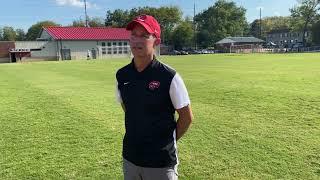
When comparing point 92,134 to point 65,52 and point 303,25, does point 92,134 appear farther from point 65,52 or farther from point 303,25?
point 303,25

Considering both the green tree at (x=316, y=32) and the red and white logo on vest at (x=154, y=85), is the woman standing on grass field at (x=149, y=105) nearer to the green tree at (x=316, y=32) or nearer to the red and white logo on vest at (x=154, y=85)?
the red and white logo on vest at (x=154, y=85)

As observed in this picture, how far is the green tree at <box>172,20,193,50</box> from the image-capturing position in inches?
4978

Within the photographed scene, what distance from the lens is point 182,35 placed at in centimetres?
12681

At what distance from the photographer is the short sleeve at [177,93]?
11.5 feet

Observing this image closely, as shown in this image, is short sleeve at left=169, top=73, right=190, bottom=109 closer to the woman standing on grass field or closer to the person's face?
the woman standing on grass field

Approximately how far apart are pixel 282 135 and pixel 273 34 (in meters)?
182

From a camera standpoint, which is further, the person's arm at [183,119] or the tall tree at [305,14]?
the tall tree at [305,14]

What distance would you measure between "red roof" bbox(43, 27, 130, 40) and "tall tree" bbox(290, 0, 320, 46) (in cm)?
5821

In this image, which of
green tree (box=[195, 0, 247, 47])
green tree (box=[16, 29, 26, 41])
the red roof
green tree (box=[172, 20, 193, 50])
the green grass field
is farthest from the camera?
green tree (box=[16, 29, 26, 41])

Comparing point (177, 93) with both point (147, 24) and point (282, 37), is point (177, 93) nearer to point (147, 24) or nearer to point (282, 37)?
point (147, 24)

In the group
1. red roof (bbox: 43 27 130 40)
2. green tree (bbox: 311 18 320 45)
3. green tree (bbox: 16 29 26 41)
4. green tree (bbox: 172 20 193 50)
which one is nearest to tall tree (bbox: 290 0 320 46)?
green tree (bbox: 311 18 320 45)

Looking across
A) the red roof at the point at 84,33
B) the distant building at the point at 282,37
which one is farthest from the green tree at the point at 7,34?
the distant building at the point at 282,37

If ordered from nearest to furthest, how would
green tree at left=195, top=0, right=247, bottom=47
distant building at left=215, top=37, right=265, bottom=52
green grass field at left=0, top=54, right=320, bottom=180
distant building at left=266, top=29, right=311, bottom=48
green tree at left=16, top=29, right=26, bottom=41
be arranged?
1. green grass field at left=0, top=54, right=320, bottom=180
2. distant building at left=215, top=37, right=265, bottom=52
3. green tree at left=195, top=0, right=247, bottom=47
4. green tree at left=16, top=29, right=26, bottom=41
5. distant building at left=266, top=29, right=311, bottom=48

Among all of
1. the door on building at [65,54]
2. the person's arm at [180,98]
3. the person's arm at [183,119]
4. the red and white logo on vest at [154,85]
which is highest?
the red and white logo on vest at [154,85]
